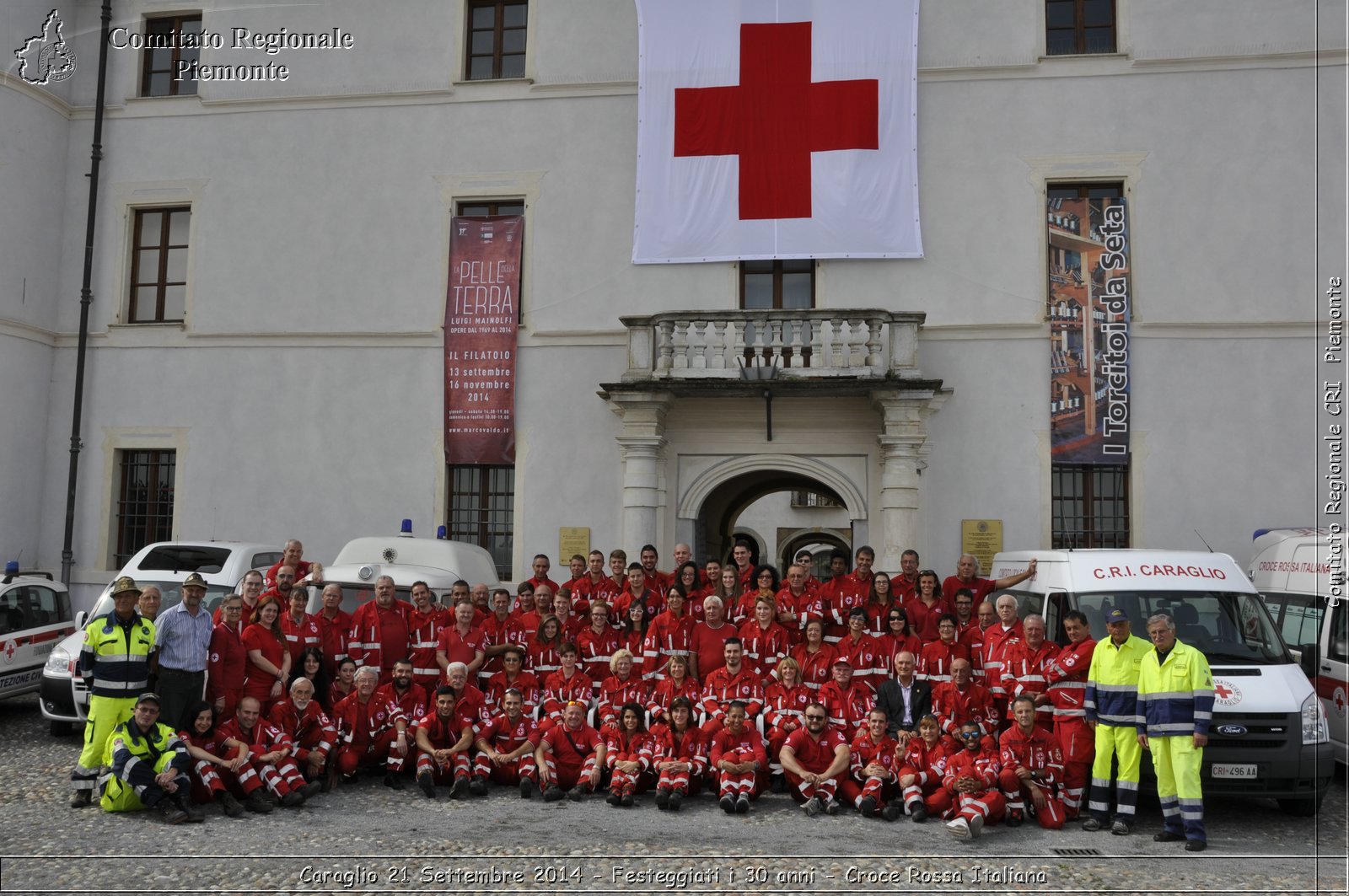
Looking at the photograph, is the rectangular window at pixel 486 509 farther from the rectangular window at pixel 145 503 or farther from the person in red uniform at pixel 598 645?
the person in red uniform at pixel 598 645

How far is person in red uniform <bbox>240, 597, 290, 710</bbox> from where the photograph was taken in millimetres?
9438

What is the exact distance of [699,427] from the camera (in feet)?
52.0

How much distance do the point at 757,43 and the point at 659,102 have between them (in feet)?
5.65

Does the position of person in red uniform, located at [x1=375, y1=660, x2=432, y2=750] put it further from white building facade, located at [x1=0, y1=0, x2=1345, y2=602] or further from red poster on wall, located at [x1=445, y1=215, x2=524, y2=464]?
red poster on wall, located at [x1=445, y1=215, x2=524, y2=464]

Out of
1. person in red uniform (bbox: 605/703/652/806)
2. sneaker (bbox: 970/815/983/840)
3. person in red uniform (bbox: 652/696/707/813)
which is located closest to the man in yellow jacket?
sneaker (bbox: 970/815/983/840)

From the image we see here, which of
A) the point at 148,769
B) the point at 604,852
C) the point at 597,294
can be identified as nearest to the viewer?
the point at 604,852

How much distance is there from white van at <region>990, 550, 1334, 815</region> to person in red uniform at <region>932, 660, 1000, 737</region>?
0.90 metres

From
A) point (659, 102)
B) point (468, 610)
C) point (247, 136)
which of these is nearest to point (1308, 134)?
point (659, 102)

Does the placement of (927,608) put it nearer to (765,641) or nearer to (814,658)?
(814,658)

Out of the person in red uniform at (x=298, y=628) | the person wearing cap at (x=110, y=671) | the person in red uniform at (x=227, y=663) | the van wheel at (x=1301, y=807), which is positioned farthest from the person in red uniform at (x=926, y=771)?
the person wearing cap at (x=110, y=671)

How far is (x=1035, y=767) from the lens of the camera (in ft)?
28.0

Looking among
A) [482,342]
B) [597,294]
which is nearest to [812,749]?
[597,294]

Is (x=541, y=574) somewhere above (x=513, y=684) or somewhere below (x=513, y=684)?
above

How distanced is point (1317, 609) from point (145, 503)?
54.0ft
